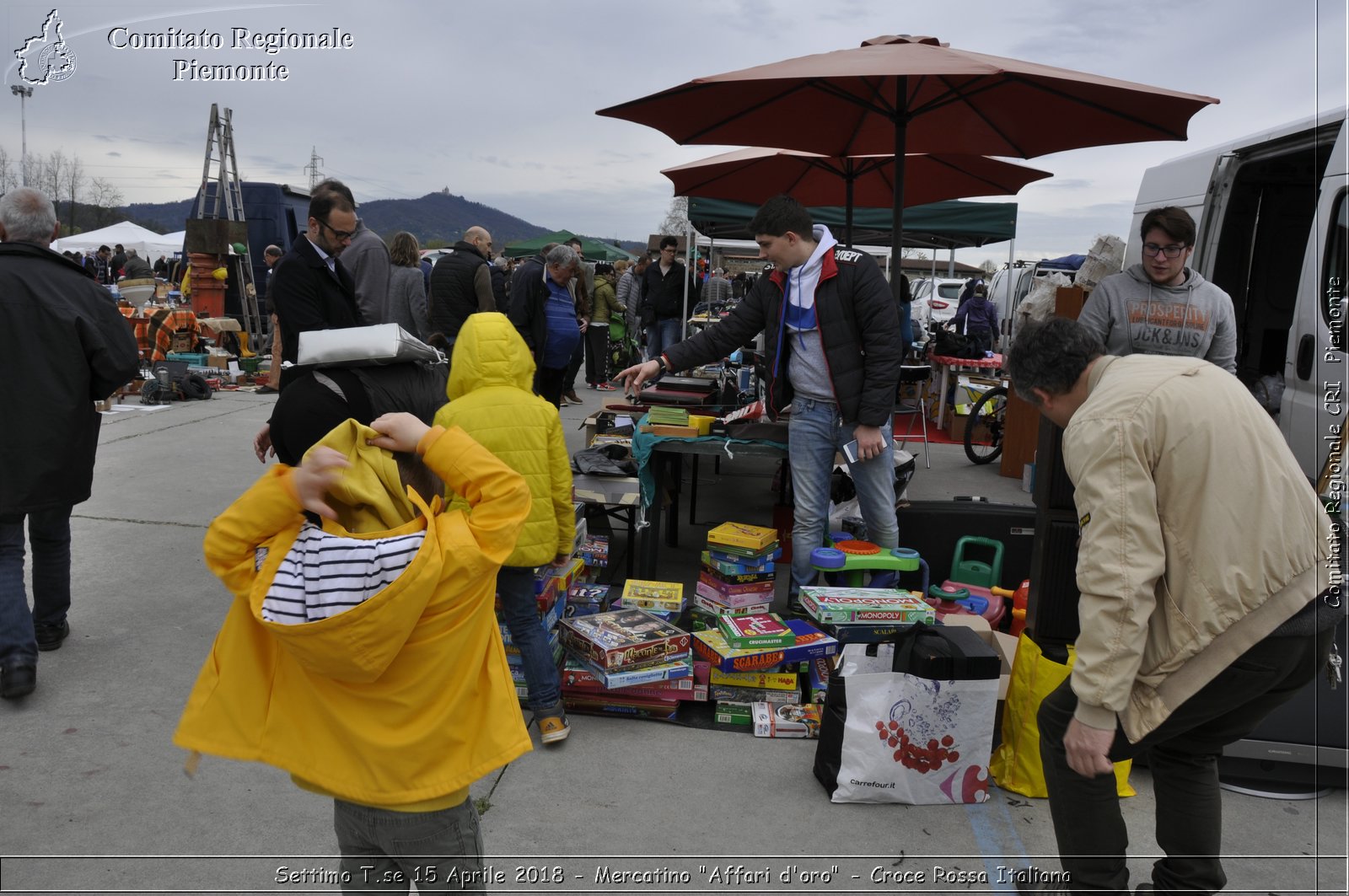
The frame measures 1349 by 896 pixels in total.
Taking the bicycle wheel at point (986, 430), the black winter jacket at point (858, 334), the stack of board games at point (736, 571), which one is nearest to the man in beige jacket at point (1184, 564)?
the black winter jacket at point (858, 334)

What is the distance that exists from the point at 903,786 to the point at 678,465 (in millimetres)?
3171

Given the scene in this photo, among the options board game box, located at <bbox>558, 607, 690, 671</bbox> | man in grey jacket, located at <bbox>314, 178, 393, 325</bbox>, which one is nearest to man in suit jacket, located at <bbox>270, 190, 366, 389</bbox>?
board game box, located at <bbox>558, 607, 690, 671</bbox>

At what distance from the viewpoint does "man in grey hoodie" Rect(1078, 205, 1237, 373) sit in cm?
451

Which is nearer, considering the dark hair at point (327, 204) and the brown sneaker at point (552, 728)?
the brown sneaker at point (552, 728)

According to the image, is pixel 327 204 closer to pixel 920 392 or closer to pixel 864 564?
pixel 864 564

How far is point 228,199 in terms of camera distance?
16.1 metres

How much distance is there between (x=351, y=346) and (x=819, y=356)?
234cm

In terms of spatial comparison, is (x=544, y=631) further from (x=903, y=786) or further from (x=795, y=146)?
(x=795, y=146)

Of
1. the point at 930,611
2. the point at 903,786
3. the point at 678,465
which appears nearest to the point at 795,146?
the point at 678,465

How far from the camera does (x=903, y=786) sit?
3.11 metres

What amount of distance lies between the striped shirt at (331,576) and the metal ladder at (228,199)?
15384 millimetres

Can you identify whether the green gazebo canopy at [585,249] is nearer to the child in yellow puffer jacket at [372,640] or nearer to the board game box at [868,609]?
the board game box at [868,609]

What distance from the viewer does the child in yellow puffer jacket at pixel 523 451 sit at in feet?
11.1

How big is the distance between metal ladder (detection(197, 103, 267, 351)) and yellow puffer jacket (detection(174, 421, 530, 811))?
50.0ft
